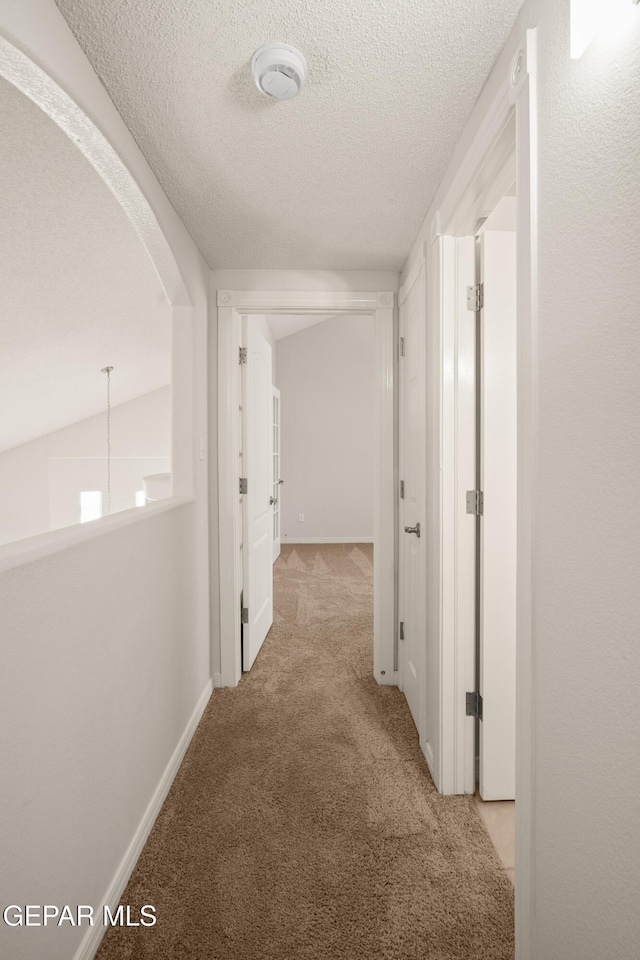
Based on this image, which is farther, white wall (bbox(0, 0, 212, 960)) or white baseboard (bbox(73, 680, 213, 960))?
white baseboard (bbox(73, 680, 213, 960))

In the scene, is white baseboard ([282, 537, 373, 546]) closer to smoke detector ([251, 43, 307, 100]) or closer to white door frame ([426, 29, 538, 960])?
white door frame ([426, 29, 538, 960])

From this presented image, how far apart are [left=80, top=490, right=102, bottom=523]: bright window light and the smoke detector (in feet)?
21.4

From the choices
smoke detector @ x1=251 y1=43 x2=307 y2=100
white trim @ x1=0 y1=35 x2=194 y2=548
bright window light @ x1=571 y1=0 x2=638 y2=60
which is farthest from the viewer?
smoke detector @ x1=251 y1=43 x2=307 y2=100

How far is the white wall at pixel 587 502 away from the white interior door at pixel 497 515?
712 mm

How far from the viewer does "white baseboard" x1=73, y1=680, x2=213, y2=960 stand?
113 centimetres

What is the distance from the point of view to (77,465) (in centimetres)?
671

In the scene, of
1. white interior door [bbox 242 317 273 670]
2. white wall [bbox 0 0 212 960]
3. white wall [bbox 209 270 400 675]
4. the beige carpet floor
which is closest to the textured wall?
white wall [bbox 0 0 212 960]

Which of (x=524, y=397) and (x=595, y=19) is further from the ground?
(x=595, y=19)

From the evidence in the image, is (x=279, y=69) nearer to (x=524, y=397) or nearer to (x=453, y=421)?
(x=524, y=397)

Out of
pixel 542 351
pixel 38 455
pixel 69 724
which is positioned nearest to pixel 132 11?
pixel 542 351

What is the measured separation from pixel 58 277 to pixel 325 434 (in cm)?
483

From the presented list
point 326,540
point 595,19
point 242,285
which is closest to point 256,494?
point 242,285

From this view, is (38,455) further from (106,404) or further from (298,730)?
(298,730)

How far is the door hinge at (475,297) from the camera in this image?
1660 mm
